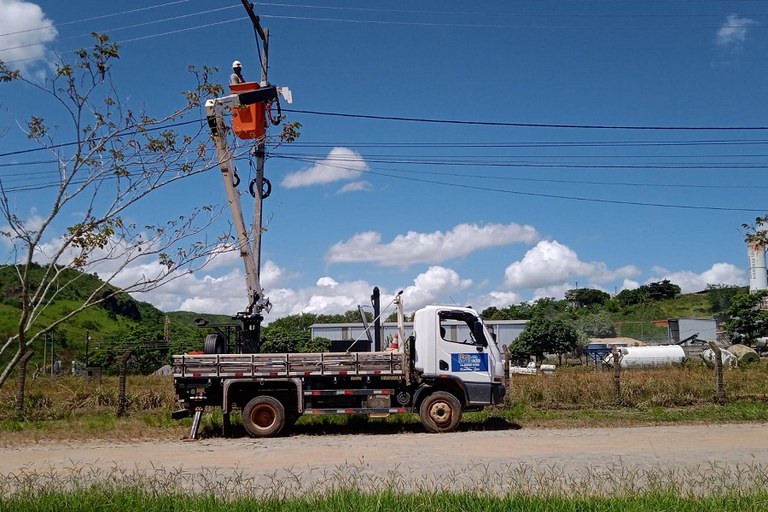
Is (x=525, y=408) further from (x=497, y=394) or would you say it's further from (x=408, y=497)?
(x=408, y=497)

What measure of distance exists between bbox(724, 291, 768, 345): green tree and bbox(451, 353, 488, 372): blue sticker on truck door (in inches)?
1422

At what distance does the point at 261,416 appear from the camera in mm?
15477

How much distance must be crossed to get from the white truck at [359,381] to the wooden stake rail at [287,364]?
0.07ft

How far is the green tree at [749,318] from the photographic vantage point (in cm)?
4575

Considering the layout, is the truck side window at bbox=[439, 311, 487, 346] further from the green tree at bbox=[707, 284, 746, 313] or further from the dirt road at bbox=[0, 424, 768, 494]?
the green tree at bbox=[707, 284, 746, 313]

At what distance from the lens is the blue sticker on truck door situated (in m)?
15.6

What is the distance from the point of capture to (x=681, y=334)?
6862 cm

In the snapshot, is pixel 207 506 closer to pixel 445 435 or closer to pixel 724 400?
pixel 445 435

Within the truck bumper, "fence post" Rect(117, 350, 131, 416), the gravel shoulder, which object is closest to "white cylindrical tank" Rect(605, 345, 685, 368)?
the gravel shoulder

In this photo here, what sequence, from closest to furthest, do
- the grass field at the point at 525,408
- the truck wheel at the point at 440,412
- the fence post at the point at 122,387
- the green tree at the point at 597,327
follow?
the truck wheel at the point at 440,412 < the grass field at the point at 525,408 < the fence post at the point at 122,387 < the green tree at the point at 597,327

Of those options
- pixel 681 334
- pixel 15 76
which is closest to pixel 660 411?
pixel 15 76

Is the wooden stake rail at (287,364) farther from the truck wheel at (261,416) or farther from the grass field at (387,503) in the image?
the grass field at (387,503)

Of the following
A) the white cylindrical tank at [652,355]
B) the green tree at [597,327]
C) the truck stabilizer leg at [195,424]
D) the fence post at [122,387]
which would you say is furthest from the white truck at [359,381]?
the green tree at [597,327]

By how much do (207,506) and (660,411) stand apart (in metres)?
13.8
